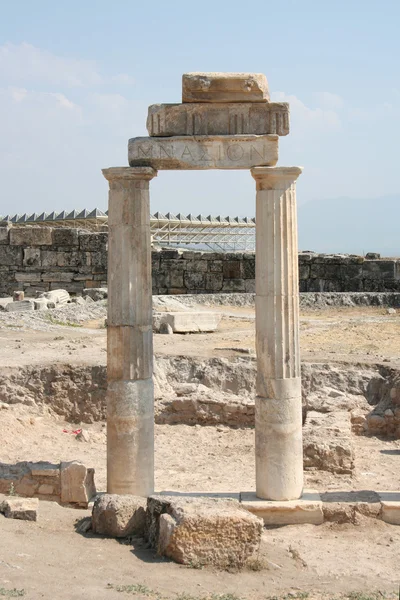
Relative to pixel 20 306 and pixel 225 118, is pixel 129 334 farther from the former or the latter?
pixel 20 306

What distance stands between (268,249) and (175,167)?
121cm

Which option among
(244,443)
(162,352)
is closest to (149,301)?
(244,443)

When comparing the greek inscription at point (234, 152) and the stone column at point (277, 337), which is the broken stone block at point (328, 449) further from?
the greek inscription at point (234, 152)

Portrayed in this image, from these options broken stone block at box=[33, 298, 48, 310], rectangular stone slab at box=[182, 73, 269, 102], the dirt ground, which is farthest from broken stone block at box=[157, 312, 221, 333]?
rectangular stone slab at box=[182, 73, 269, 102]

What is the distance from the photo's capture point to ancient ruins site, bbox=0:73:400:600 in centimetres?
689

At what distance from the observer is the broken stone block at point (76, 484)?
861cm

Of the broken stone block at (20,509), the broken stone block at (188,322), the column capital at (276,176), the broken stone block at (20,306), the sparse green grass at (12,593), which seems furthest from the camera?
the broken stone block at (20,306)

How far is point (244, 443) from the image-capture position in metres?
11.7

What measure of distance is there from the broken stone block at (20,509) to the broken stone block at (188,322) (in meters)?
9.06

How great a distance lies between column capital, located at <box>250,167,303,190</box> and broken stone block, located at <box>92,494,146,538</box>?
323 cm

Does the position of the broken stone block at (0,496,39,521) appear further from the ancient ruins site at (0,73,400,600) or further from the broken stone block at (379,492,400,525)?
the broken stone block at (379,492,400,525)

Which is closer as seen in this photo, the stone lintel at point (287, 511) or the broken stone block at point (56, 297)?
the stone lintel at point (287, 511)

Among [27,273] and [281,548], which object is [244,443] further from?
[27,273]

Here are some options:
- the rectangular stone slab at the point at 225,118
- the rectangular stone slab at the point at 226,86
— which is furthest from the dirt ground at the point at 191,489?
the rectangular stone slab at the point at 226,86
